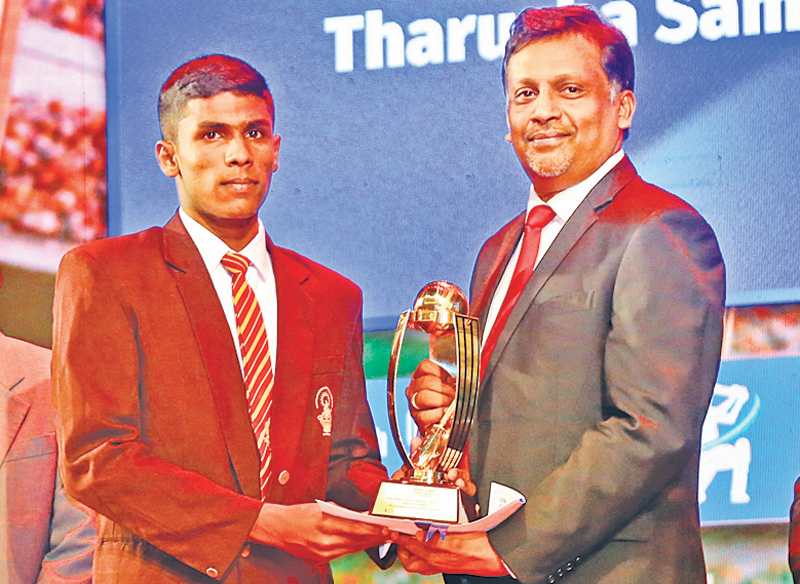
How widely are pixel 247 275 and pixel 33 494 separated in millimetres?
944

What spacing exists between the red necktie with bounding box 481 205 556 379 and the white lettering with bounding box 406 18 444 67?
1.93ft

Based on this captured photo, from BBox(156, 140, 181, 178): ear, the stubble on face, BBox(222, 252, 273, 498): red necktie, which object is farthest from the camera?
BBox(156, 140, 181, 178): ear

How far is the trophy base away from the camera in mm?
2551

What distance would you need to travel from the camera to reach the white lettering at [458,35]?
315 centimetres

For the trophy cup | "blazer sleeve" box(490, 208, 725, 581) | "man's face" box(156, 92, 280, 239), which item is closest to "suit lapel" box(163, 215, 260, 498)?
"man's face" box(156, 92, 280, 239)

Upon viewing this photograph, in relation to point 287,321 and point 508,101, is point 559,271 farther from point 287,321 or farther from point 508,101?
point 287,321

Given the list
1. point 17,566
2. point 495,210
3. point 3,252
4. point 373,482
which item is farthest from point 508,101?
point 17,566

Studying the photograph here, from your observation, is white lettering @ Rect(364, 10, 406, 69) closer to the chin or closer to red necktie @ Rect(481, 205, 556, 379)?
the chin

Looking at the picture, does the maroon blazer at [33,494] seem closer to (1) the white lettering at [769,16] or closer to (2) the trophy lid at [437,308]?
(2) the trophy lid at [437,308]

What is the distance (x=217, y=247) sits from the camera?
309 cm

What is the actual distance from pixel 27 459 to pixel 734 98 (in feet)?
7.54

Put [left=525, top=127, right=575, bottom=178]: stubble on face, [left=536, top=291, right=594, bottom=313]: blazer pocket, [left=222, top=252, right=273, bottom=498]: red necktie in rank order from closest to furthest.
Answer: [left=536, top=291, right=594, bottom=313]: blazer pocket, [left=525, top=127, right=575, bottom=178]: stubble on face, [left=222, top=252, right=273, bottom=498]: red necktie

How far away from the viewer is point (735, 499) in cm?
286

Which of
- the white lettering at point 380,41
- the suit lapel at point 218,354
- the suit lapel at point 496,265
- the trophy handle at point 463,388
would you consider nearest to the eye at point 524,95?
the suit lapel at point 496,265
